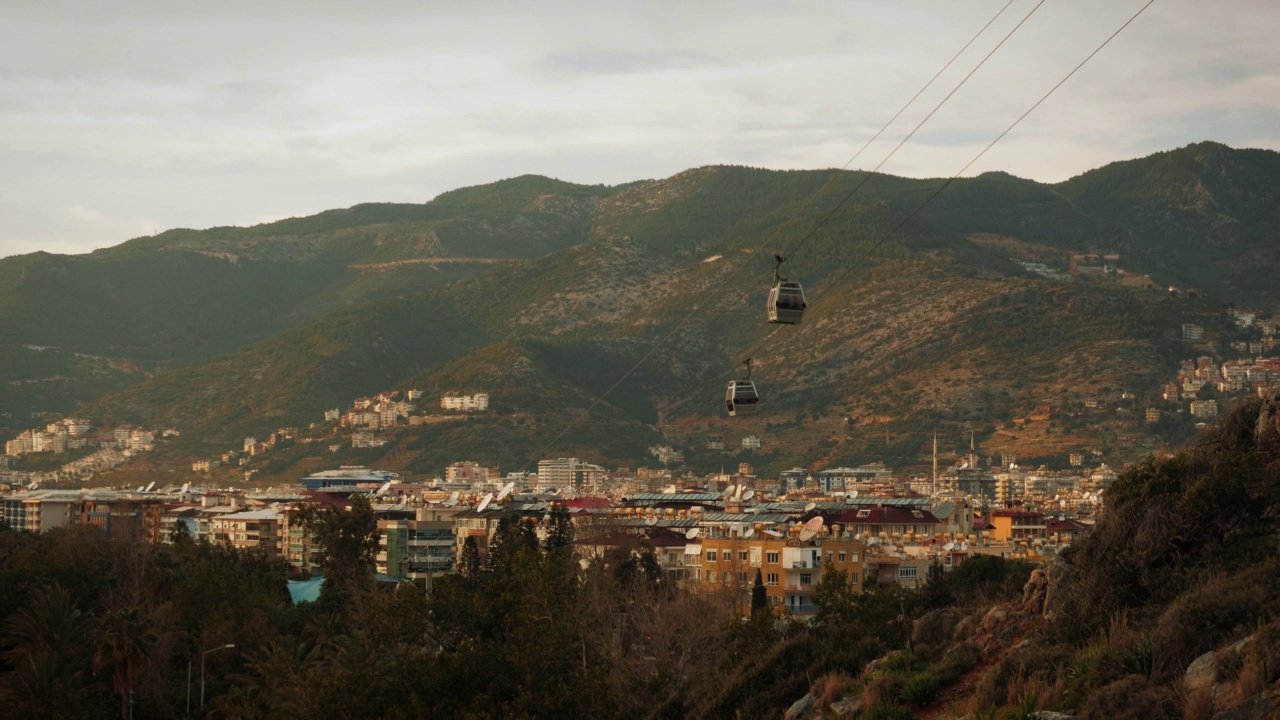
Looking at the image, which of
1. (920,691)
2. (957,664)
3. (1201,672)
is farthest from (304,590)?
(1201,672)

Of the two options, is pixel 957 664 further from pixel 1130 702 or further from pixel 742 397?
pixel 742 397

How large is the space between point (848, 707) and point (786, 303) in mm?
10820

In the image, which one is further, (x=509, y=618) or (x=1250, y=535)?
(x=509, y=618)

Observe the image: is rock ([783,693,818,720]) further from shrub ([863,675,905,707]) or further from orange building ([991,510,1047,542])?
orange building ([991,510,1047,542])

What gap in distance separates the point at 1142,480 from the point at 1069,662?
4899 mm

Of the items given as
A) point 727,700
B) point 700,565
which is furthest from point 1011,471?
point 727,700

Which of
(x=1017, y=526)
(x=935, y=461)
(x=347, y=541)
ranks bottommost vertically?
(x=1017, y=526)

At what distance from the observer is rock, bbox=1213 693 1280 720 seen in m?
17.3

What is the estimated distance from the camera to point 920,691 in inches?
952

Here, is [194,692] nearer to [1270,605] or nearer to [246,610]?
[246,610]

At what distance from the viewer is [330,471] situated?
196750mm

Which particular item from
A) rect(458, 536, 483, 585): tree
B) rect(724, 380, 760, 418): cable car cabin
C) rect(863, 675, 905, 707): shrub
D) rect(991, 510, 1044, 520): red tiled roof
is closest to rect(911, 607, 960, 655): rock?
rect(863, 675, 905, 707): shrub

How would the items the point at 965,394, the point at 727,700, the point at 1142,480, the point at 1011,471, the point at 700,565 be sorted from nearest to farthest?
the point at 1142,480, the point at 727,700, the point at 700,565, the point at 1011,471, the point at 965,394

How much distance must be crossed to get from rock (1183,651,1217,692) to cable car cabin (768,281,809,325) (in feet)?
47.7
